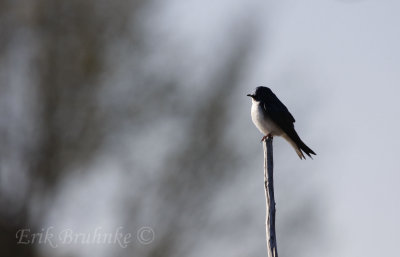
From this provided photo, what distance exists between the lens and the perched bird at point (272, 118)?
8.10m

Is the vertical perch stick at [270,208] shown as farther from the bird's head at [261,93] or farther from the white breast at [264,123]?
the bird's head at [261,93]

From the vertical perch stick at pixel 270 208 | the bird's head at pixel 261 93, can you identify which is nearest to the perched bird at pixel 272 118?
the bird's head at pixel 261 93

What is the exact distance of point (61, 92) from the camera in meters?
8.16

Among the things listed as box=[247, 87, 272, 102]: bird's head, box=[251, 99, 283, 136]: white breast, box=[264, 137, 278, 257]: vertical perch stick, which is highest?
box=[247, 87, 272, 102]: bird's head

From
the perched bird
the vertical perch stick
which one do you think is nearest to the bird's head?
the perched bird

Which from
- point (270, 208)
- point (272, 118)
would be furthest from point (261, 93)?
point (270, 208)

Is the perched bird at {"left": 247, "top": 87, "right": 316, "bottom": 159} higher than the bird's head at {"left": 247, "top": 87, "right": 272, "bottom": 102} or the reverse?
the reverse

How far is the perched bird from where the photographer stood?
26.6ft

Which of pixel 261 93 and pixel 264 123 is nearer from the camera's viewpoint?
pixel 264 123

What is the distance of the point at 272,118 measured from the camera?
26.6 feet

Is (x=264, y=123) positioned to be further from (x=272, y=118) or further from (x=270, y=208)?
(x=270, y=208)

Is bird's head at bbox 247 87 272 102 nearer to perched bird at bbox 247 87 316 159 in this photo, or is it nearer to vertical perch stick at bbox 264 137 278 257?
perched bird at bbox 247 87 316 159

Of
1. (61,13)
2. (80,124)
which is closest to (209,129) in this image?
(80,124)

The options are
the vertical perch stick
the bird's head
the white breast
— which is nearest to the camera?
the vertical perch stick
